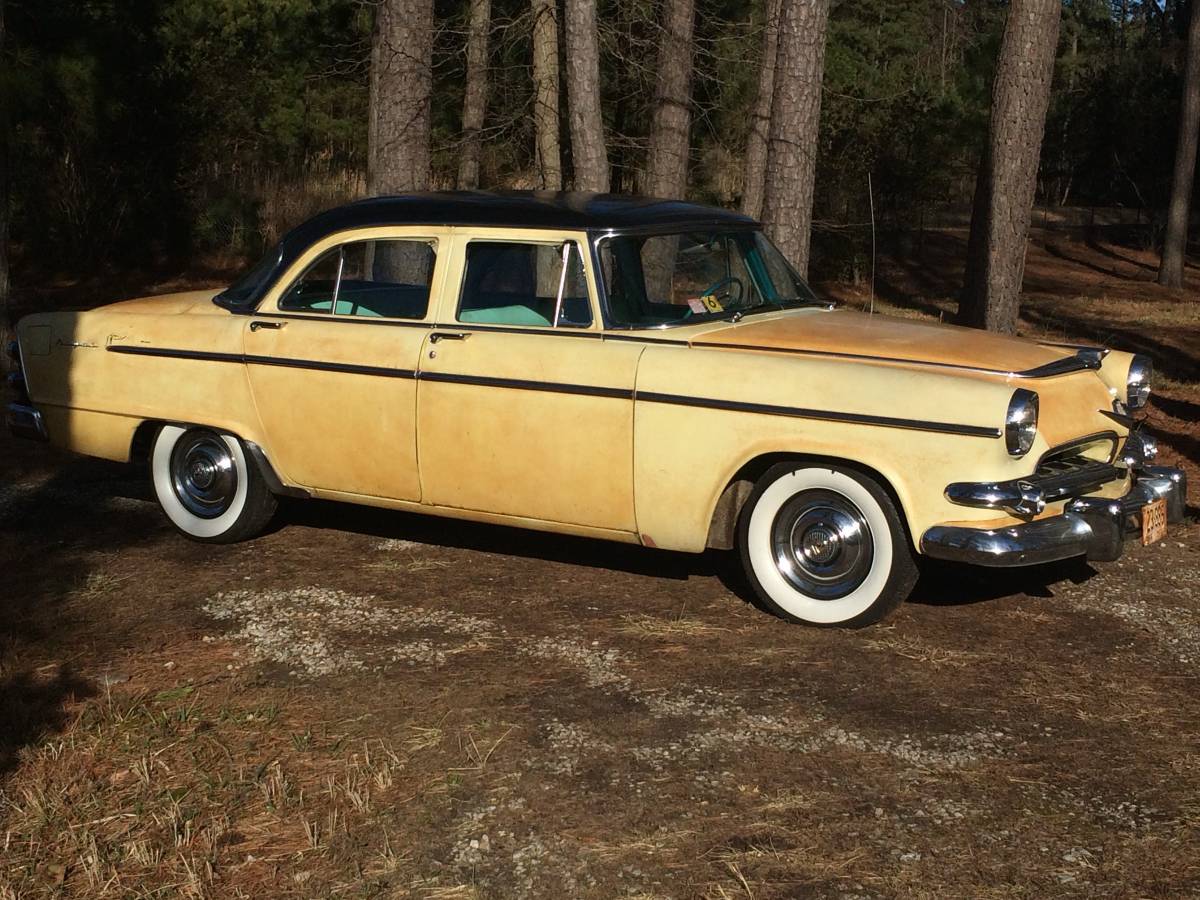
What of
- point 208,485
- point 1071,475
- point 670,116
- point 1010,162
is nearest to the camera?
point 1071,475

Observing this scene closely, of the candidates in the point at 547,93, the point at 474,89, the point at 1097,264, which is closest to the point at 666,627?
the point at 547,93

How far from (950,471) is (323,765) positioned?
248 centimetres

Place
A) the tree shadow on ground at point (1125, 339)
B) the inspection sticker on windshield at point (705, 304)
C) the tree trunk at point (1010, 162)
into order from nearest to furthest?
1. the inspection sticker on windshield at point (705, 304)
2. the tree trunk at point (1010, 162)
3. the tree shadow on ground at point (1125, 339)

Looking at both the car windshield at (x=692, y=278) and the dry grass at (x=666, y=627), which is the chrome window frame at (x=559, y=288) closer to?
the car windshield at (x=692, y=278)

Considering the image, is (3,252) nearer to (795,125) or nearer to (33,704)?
(795,125)

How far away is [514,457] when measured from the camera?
607 centimetres

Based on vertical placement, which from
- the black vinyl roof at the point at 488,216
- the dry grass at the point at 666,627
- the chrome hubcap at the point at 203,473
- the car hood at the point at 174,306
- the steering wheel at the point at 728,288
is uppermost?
the black vinyl roof at the point at 488,216

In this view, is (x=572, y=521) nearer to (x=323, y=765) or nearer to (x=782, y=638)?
(x=782, y=638)

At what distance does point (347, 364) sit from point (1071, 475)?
3.12 meters

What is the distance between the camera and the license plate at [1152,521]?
5.72m

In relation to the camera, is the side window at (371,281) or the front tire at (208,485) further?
the front tire at (208,485)

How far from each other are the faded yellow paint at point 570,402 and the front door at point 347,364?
0.04ft

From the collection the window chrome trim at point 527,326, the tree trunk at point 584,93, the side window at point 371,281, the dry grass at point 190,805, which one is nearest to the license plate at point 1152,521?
the window chrome trim at point 527,326

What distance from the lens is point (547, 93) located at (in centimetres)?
Answer: 1803
